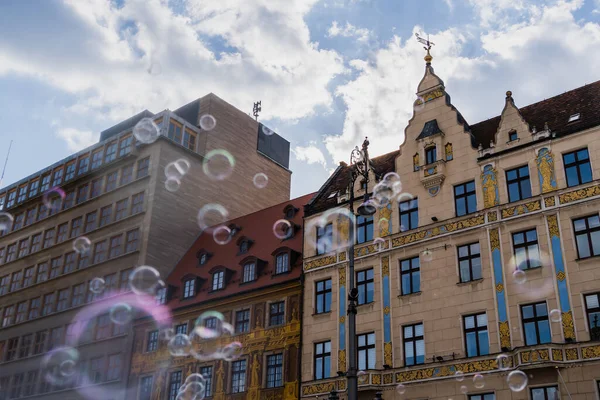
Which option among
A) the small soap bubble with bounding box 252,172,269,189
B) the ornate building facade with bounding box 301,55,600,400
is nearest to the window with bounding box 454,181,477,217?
the ornate building facade with bounding box 301,55,600,400

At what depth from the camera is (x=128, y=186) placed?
→ 57656mm

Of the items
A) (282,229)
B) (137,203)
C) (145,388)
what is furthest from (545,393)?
(137,203)

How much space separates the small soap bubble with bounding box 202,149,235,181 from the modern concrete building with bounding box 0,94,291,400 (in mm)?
143


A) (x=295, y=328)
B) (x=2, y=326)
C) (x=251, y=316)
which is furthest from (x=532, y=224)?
(x=2, y=326)

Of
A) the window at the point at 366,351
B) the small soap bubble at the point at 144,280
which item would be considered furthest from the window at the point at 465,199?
the small soap bubble at the point at 144,280

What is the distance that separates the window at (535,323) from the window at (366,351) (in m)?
7.79

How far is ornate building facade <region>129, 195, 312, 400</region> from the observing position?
39969 mm

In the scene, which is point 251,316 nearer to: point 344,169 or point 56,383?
point 344,169

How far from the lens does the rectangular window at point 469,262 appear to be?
1299 inches

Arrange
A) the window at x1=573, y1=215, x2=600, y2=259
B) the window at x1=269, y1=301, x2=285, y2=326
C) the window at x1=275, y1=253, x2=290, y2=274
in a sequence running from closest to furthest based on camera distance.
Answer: the window at x1=573, y1=215, x2=600, y2=259, the window at x1=269, y1=301, x2=285, y2=326, the window at x1=275, y1=253, x2=290, y2=274

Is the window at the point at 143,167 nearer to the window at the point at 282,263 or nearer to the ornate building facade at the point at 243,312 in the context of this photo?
the ornate building facade at the point at 243,312

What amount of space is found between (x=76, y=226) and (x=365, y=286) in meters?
33.2

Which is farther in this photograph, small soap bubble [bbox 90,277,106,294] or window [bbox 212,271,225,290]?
small soap bubble [bbox 90,277,106,294]

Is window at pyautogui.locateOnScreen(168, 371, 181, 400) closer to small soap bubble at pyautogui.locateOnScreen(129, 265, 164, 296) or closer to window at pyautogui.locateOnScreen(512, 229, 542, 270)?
small soap bubble at pyautogui.locateOnScreen(129, 265, 164, 296)
